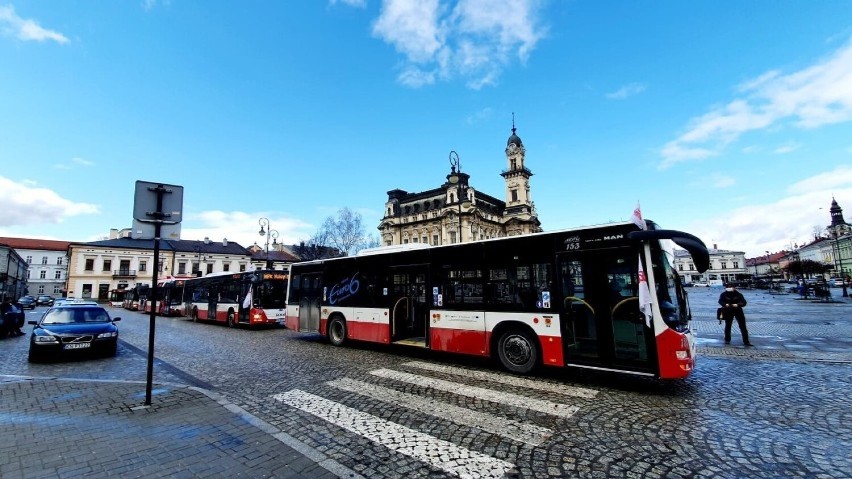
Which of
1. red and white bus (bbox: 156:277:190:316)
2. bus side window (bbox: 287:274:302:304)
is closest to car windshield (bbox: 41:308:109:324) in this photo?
bus side window (bbox: 287:274:302:304)

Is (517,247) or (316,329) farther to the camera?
(316,329)

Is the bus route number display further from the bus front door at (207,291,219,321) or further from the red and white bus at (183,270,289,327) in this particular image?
the bus front door at (207,291,219,321)

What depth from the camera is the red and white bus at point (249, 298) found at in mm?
19141

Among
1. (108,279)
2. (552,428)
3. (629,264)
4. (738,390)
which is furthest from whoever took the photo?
(108,279)

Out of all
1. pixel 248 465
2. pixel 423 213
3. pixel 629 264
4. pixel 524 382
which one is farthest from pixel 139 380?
pixel 423 213

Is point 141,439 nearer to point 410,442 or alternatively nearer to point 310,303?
point 410,442

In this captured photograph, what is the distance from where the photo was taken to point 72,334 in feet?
33.7

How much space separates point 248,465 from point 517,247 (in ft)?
21.5

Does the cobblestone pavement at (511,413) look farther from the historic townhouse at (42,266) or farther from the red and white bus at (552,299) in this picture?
the historic townhouse at (42,266)

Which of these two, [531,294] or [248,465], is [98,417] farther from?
[531,294]

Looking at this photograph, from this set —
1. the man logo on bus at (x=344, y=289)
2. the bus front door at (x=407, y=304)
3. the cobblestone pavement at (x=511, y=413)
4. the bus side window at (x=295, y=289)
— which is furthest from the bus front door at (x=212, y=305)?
the bus front door at (x=407, y=304)

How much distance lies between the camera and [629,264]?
720 centimetres

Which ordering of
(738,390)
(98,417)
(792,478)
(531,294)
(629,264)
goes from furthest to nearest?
(531,294) < (629,264) < (738,390) < (98,417) < (792,478)

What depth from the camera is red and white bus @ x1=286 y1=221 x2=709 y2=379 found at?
6895mm
